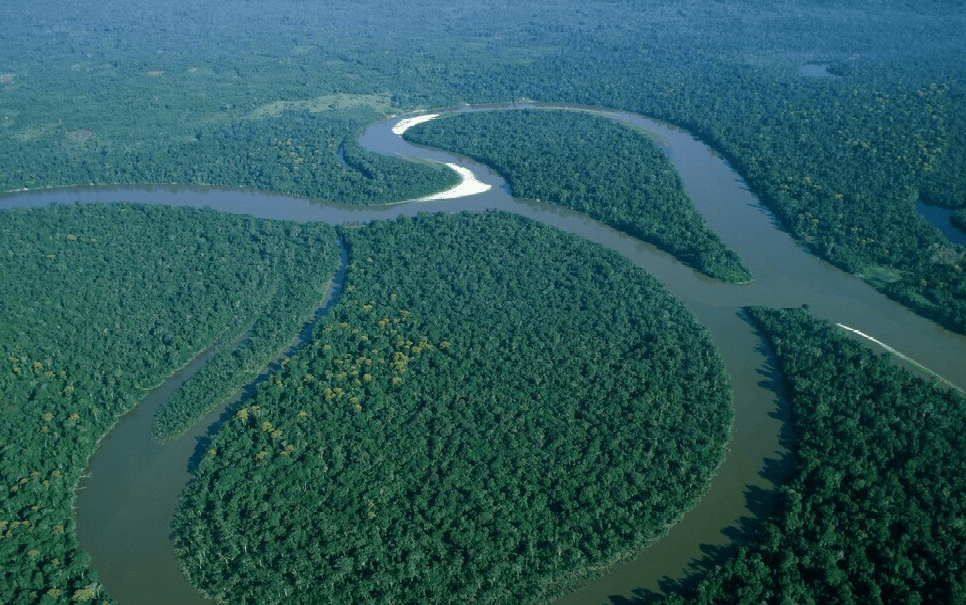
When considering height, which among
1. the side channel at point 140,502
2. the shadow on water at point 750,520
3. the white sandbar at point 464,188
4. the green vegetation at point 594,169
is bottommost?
the side channel at point 140,502

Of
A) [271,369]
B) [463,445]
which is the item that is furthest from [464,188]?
[463,445]

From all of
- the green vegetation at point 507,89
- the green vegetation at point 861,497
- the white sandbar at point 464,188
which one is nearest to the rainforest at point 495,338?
the green vegetation at point 861,497

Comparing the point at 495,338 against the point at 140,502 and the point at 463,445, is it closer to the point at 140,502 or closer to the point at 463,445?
the point at 463,445

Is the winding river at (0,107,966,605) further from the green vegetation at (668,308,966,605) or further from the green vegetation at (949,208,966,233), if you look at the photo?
the green vegetation at (949,208,966,233)

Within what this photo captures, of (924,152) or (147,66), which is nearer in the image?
(924,152)

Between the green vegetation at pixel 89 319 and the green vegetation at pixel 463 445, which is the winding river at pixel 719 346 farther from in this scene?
the green vegetation at pixel 89 319

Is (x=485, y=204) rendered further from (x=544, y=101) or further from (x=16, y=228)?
(x=16, y=228)

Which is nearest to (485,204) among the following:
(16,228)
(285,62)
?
(16,228)
